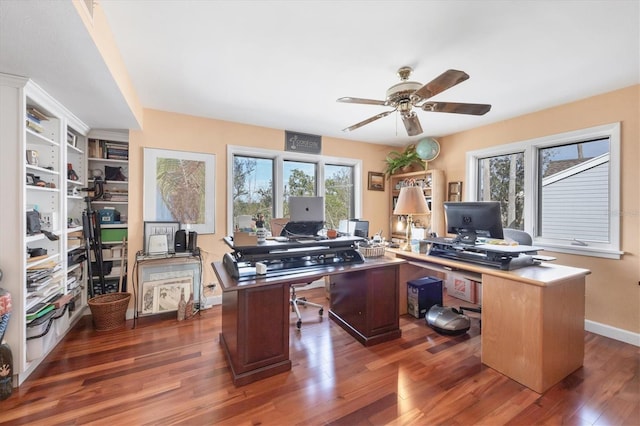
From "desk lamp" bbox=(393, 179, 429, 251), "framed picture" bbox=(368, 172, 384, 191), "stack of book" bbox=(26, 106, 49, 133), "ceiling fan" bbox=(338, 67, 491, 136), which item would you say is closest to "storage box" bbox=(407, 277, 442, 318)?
"desk lamp" bbox=(393, 179, 429, 251)

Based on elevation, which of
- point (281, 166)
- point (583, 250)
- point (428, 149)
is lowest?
point (583, 250)

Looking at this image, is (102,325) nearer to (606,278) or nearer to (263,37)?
(263,37)

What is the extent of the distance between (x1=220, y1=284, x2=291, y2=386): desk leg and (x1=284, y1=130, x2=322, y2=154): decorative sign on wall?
2.58 m

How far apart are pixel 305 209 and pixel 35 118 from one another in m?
2.43

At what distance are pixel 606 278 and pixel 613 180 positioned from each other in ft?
3.32

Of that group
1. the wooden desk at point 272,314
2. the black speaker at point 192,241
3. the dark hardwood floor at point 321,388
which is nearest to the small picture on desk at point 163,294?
the black speaker at point 192,241

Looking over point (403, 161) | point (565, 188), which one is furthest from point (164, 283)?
point (565, 188)

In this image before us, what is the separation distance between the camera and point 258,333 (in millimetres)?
1977

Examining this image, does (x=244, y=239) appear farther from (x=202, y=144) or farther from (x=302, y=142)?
(x=302, y=142)

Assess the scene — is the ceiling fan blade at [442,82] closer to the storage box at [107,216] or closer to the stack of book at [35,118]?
the stack of book at [35,118]

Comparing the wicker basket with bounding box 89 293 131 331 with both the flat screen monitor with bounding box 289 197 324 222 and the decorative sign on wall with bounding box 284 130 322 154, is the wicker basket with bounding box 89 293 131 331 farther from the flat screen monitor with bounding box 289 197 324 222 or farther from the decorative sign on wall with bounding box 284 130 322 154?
the decorative sign on wall with bounding box 284 130 322 154

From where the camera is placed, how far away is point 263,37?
1887 mm

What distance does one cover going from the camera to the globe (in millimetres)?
4257

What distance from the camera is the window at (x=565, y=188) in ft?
9.01
